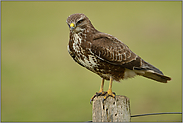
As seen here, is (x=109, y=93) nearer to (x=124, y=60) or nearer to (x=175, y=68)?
(x=124, y=60)

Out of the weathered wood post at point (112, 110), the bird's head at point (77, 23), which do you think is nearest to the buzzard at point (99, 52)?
the bird's head at point (77, 23)

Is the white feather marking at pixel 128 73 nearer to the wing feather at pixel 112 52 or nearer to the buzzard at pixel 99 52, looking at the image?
the buzzard at pixel 99 52

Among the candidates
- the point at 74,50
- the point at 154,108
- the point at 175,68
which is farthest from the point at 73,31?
the point at 175,68

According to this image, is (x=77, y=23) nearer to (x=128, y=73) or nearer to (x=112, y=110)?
(x=128, y=73)

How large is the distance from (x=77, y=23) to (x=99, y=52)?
64cm

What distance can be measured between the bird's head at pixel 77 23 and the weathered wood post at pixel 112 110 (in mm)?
1341

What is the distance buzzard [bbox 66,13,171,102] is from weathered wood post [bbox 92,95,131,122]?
381 mm

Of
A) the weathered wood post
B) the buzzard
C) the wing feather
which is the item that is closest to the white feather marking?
the buzzard

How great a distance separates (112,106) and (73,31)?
60.9 inches

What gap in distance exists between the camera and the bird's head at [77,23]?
4676mm

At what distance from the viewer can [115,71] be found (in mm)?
5082

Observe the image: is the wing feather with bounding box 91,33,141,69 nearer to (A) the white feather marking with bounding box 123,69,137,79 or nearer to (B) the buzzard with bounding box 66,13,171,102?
(B) the buzzard with bounding box 66,13,171,102

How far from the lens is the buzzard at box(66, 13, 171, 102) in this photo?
4.78 metres

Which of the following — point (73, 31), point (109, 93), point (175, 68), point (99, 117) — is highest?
point (175, 68)
